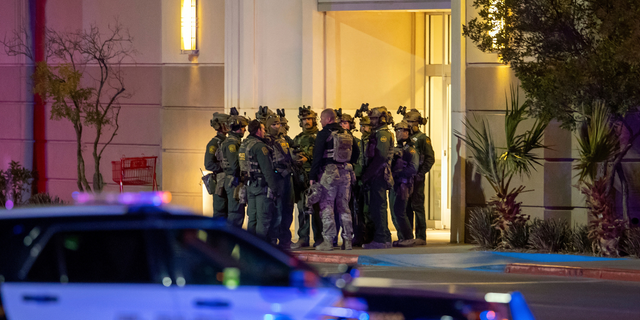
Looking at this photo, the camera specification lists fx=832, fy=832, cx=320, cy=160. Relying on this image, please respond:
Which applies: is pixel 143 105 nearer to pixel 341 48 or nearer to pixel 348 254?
pixel 341 48

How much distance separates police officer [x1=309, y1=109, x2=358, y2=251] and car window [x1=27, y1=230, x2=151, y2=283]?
29.3 feet

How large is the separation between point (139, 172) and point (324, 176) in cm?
582

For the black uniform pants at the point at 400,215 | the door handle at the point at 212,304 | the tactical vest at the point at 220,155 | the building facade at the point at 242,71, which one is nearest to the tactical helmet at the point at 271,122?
the tactical vest at the point at 220,155

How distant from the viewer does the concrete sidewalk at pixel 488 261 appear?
1120cm

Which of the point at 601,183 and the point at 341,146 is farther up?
the point at 341,146

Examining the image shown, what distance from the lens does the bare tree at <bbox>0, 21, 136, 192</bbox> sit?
17.1 m

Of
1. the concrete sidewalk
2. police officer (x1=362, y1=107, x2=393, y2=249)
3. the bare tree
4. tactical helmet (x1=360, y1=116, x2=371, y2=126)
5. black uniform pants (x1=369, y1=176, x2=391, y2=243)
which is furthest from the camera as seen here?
the bare tree

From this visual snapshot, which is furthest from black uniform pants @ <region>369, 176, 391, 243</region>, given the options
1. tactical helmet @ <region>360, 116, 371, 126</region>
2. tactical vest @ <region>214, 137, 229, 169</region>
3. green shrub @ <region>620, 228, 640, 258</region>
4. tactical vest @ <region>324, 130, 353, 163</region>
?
green shrub @ <region>620, 228, 640, 258</region>

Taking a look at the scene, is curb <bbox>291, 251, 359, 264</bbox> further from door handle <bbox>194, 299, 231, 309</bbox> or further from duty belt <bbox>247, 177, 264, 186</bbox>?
door handle <bbox>194, 299, 231, 309</bbox>

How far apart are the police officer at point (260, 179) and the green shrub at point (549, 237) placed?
420 cm

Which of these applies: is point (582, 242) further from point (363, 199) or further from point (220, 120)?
point (220, 120)

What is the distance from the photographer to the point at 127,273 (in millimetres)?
4383

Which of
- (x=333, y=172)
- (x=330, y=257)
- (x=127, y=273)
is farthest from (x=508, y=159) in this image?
(x=127, y=273)

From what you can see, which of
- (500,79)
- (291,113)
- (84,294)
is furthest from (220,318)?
(291,113)
